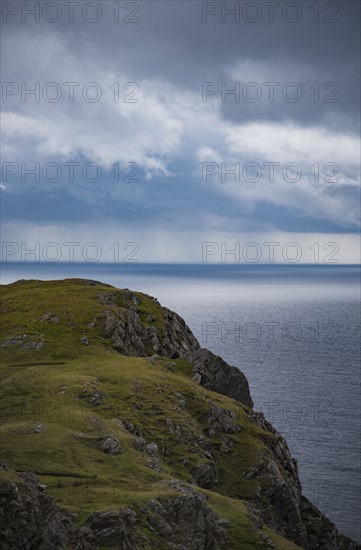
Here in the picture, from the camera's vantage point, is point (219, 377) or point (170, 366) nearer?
point (170, 366)

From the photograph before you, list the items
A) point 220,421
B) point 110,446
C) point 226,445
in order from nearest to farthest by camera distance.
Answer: point 110,446, point 226,445, point 220,421

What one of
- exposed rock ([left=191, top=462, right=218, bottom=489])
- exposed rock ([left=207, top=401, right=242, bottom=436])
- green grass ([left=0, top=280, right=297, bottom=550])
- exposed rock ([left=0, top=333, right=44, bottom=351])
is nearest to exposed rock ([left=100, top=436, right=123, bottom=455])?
green grass ([left=0, top=280, right=297, bottom=550])

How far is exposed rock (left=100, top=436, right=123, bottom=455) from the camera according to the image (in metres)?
80.8

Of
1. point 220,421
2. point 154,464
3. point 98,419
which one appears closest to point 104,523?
point 154,464

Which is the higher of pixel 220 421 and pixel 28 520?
pixel 28 520

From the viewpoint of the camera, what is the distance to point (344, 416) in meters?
165

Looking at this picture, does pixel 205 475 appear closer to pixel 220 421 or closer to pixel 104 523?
pixel 220 421

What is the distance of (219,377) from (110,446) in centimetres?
4891

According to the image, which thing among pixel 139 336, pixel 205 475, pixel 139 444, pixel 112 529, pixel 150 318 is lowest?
pixel 205 475

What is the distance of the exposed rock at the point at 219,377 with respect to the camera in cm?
12681

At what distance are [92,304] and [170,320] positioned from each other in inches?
703

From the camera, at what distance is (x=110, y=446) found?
81.3 meters

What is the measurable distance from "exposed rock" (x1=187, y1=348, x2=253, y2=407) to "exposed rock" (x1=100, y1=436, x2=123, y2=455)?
43.4 m

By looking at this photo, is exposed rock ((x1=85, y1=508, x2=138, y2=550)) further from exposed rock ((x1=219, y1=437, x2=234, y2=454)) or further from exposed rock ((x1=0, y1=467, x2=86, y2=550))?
exposed rock ((x1=219, y1=437, x2=234, y2=454))
